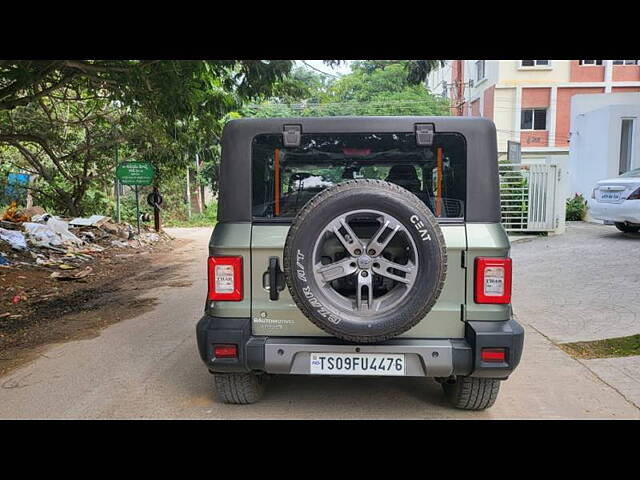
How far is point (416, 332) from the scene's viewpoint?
3.45m

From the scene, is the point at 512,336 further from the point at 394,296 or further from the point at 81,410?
the point at 81,410

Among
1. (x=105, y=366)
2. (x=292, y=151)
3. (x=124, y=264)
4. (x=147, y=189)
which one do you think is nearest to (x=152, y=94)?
(x=124, y=264)

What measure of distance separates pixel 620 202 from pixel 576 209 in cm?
433

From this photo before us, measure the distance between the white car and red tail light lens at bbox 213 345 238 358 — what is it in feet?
32.1

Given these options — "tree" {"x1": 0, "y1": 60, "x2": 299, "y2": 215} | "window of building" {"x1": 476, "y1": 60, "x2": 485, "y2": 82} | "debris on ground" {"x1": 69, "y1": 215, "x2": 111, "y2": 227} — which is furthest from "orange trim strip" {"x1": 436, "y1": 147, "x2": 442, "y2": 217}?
"window of building" {"x1": 476, "y1": 60, "x2": 485, "y2": 82}

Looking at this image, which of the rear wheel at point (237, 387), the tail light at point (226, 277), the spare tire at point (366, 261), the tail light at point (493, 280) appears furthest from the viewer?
the rear wheel at point (237, 387)

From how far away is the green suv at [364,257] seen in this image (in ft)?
10.3

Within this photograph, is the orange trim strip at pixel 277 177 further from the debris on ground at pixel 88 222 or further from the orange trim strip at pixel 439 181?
the debris on ground at pixel 88 222

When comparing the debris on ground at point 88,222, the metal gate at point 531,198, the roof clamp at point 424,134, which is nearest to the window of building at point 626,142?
the metal gate at point 531,198

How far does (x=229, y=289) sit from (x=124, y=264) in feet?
29.6

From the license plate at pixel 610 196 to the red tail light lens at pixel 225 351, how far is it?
995cm

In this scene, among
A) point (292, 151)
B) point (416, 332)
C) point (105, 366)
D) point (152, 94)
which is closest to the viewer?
point (416, 332)

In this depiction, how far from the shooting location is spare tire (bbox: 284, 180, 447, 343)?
10.2 ft
